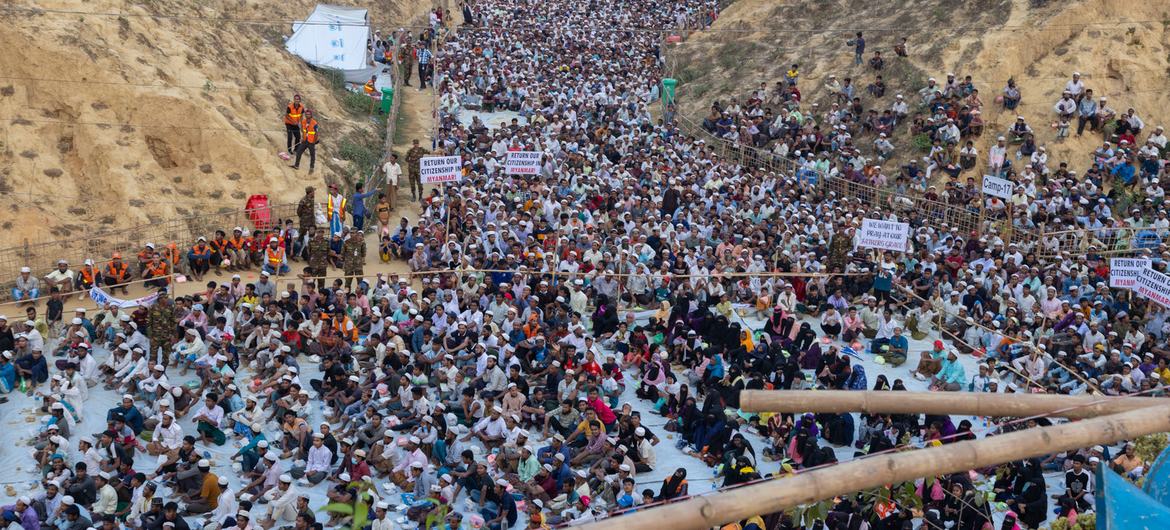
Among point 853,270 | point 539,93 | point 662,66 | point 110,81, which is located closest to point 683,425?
point 853,270

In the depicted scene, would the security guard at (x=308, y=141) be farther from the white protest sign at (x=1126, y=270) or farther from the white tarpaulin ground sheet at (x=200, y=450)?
the white protest sign at (x=1126, y=270)

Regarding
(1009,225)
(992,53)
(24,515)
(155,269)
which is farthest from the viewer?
(992,53)

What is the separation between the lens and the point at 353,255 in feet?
63.3

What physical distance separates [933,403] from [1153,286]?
1264 centimetres

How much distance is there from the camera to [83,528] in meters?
12.2

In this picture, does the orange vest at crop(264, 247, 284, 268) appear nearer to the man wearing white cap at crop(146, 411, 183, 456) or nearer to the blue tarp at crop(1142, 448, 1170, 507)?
the man wearing white cap at crop(146, 411, 183, 456)

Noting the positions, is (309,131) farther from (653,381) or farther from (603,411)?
(603,411)

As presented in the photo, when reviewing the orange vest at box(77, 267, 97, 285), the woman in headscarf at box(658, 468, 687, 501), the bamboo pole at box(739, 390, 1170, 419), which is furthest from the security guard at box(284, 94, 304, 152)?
the bamboo pole at box(739, 390, 1170, 419)

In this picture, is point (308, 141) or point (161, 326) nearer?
point (161, 326)

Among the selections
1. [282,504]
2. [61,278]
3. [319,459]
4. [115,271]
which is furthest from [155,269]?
[282,504]

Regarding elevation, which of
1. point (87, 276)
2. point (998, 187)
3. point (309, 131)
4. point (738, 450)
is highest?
point (309, 131)

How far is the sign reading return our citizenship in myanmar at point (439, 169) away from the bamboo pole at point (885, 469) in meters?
15.7

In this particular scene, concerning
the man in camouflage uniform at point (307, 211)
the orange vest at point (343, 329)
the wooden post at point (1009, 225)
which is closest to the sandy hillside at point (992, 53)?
the wooden post at point (1009, 225)

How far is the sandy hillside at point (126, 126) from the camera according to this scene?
68.4 ft
